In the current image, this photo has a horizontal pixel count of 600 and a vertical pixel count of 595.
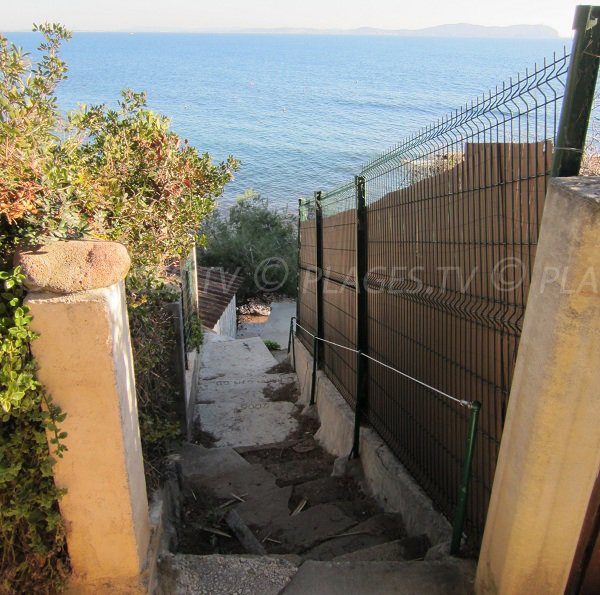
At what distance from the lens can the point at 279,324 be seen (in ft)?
76.0

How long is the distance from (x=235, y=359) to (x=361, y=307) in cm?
633

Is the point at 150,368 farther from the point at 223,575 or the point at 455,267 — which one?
the point at 455,267

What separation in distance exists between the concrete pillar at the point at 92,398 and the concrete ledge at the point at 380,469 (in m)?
1.71

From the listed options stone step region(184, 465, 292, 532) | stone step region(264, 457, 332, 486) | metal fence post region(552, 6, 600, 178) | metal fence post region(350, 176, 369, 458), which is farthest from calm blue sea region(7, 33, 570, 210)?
metal fence post region(552, 6, 600, 178)

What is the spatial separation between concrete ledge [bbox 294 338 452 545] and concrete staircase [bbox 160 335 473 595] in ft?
0.29

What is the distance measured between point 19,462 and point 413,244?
A: 264 centimetres

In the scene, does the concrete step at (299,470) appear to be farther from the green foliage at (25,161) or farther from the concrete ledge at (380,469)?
the green foliage at (25,161)

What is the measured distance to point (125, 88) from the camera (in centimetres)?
484

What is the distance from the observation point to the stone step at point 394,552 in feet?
10.6

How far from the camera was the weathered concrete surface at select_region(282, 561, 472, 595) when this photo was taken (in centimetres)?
272

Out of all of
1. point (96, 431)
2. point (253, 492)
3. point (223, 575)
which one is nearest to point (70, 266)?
point (96, 431)

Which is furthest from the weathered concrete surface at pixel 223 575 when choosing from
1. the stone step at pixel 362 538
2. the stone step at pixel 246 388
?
the stone step at pixel 246 388

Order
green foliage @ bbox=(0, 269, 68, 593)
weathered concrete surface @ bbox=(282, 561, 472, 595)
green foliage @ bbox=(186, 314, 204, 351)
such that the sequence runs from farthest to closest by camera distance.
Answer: green foliage @ bbox=(186, 314, 204, 351)
weathered concrete surface @ bbox=(282, 561, 472, 595)
green foliage @ bbox=(0, 269, 68, 593)

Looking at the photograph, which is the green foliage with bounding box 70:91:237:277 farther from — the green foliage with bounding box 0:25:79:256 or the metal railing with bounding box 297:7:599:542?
the metal railing with bounding box 297:7:599:542
